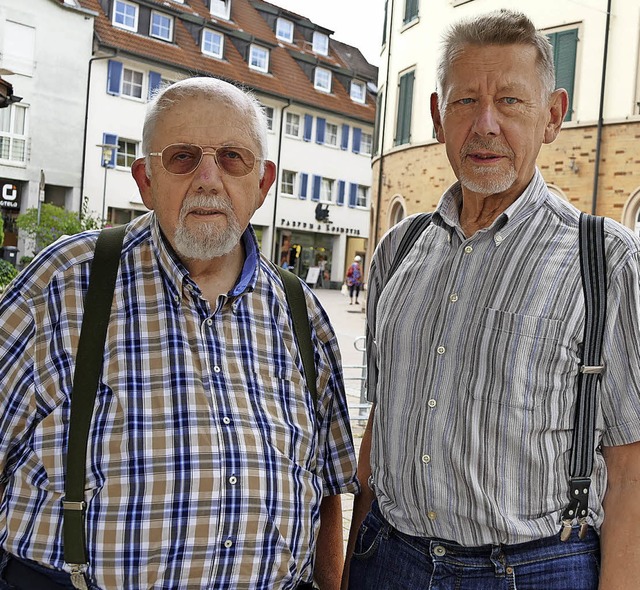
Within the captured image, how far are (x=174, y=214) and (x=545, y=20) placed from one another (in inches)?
588

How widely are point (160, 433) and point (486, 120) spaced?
110 cm

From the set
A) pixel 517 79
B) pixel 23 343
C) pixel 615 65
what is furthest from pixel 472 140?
pixel 615 65

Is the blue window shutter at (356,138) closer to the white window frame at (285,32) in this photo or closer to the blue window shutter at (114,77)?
the white window frame at (285,32)

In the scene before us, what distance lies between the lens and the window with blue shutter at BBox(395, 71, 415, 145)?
18.7 m

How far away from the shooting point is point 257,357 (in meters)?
2.11

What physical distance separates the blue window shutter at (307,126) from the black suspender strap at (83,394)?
35.7 m

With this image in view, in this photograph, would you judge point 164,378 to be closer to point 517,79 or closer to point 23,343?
point 23,343

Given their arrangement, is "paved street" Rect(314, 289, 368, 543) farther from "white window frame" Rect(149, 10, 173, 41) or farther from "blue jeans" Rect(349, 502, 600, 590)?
"white window frame" Rect(149, 10, 173, 41)

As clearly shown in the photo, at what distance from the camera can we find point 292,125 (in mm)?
36719

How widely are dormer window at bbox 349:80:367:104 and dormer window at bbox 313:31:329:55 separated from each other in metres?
2.46

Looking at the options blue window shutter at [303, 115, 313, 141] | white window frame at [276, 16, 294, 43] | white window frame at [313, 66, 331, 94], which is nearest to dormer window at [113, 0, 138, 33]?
blue window shutter at [303, 115, 313, 141]

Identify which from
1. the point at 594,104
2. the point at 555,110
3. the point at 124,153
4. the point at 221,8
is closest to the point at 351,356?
the point at 594,104

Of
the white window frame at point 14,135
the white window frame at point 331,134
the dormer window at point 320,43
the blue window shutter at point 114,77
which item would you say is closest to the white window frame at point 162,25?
the blue window shutter at point 114,77

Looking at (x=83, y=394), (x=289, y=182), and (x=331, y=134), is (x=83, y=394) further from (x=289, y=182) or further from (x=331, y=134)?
(x=331, y=134)
